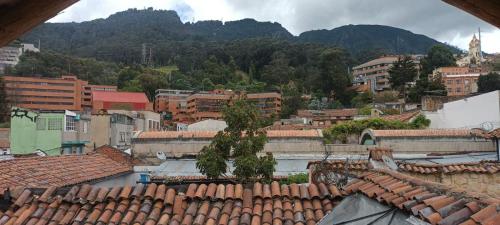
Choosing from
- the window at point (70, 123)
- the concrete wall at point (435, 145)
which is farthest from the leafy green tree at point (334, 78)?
the concrete wall at point (435, 145)

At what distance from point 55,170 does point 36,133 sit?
1703 cm

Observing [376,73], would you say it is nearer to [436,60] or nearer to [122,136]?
[436,60]

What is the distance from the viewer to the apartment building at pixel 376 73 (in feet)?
287

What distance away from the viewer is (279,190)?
20.3ft

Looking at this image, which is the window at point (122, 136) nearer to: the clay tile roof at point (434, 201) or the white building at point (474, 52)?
the clay tile roof at point (434, 201)

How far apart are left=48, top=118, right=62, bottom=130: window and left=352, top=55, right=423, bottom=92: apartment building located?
6436cm

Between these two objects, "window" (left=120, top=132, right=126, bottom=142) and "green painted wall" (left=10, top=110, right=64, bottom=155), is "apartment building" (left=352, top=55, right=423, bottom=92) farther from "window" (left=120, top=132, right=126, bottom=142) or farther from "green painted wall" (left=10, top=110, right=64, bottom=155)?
"green painted wall" (left=10, top=110, right=64, bottom=155)

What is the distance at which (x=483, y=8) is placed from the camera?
1.48 meters

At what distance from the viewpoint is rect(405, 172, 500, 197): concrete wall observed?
27.3 feet

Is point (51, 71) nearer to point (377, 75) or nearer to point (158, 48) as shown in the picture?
point (158, 48)

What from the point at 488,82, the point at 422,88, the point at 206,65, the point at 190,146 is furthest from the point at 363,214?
the point at 206,65

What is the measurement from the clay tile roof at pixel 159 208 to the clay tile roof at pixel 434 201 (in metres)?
0.84

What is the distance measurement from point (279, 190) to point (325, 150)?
551 inches

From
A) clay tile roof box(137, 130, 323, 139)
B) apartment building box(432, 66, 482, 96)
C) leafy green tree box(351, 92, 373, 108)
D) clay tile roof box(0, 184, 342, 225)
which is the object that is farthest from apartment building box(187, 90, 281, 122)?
clay tile roof box(0, 184, 342, 225)
